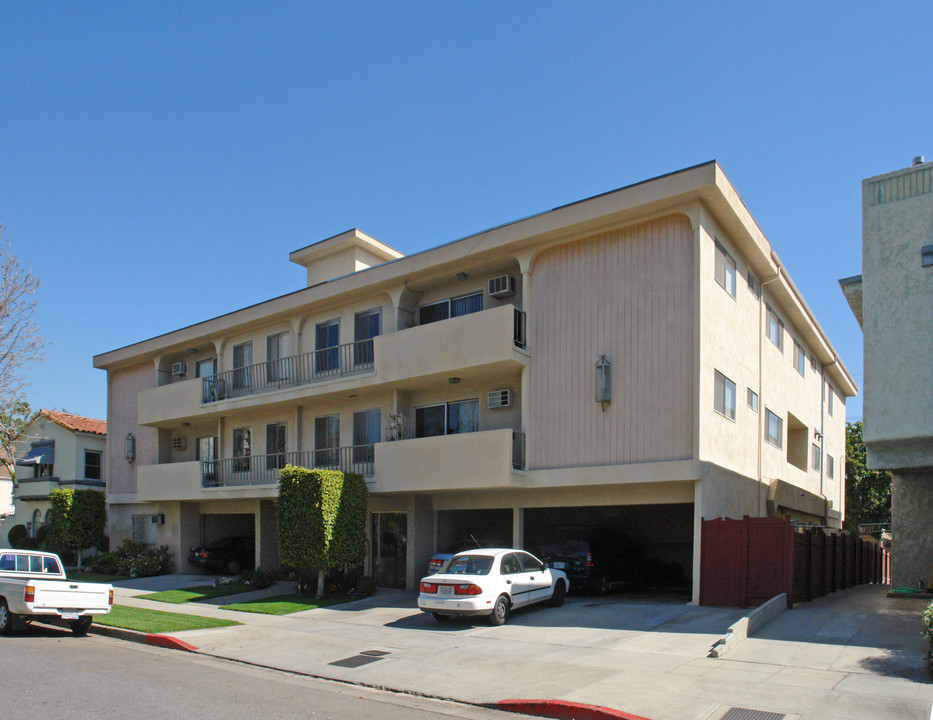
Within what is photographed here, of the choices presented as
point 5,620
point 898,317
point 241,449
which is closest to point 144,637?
point 5,620

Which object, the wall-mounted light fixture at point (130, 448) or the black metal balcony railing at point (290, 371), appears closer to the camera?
the black metal balcony railing at point (290, 371)

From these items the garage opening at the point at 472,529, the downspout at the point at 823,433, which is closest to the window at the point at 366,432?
the garage opening at the point at 472,529

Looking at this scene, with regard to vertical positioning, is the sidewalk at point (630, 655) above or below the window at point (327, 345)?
below

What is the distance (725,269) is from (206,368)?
1909 centimetres

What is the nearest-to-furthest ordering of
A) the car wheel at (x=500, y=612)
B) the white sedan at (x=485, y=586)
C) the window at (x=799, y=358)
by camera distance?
the white sedan at (x=485, y=586), the car wheel at (x=500, y=612), the window at (x=799, y=358)

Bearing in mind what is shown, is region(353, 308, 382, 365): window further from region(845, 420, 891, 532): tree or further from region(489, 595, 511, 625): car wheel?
region(845, 420, 891, 532): tree

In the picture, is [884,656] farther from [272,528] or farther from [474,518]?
[272,528]

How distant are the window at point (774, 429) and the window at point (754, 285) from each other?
132 inches

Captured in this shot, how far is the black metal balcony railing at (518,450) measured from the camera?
18797 millimetres

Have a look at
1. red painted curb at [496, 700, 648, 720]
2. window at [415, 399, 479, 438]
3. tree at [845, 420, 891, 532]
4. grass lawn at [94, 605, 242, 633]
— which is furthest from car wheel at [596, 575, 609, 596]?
tree at [845, 420, 891, 532]

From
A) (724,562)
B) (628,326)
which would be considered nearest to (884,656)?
(724,562)

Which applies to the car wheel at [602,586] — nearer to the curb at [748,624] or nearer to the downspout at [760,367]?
the curb at [748,624]

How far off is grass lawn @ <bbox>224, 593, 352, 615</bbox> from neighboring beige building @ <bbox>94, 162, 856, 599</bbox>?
2.46 m

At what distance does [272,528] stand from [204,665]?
13878 millimetres
